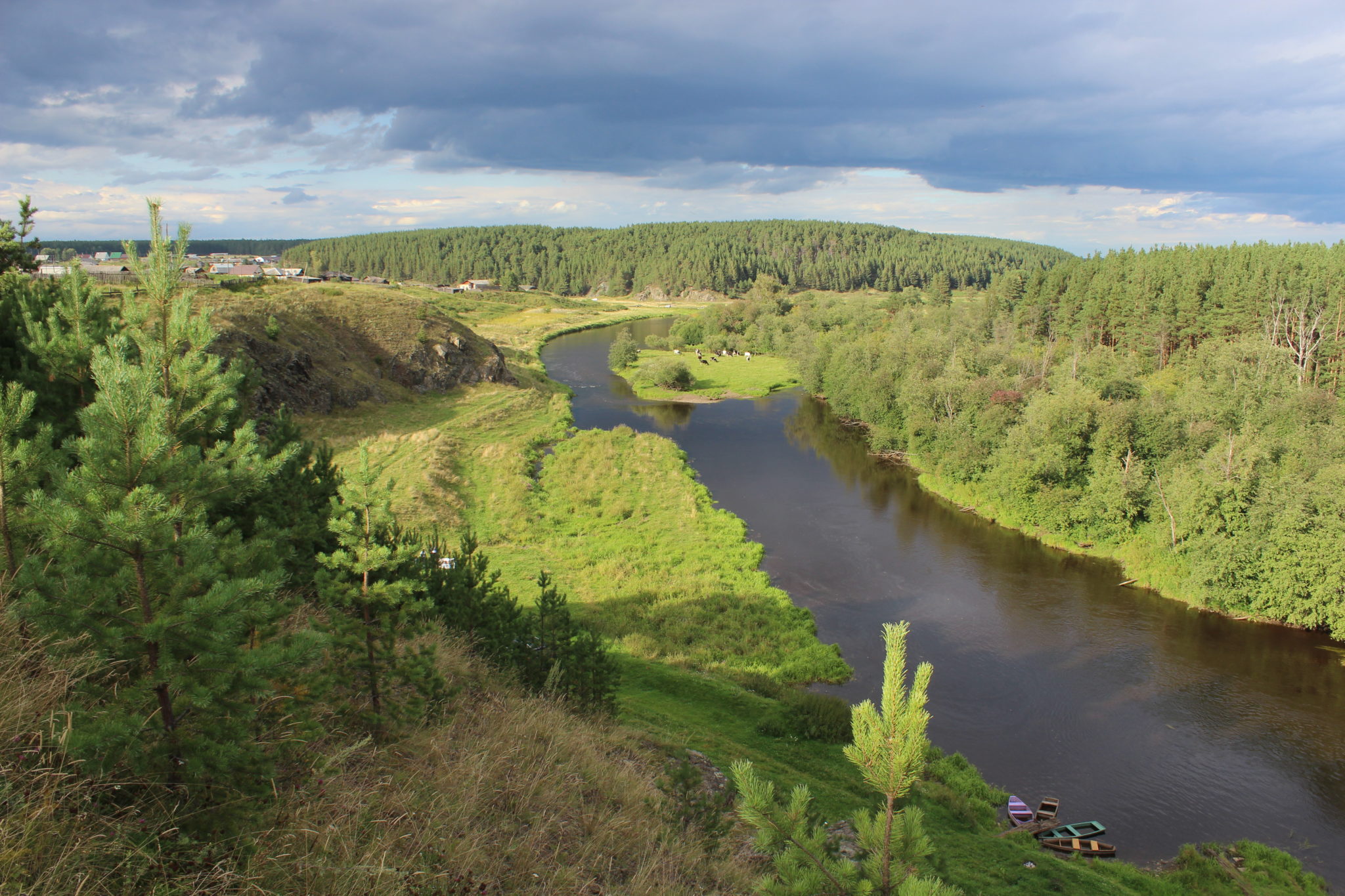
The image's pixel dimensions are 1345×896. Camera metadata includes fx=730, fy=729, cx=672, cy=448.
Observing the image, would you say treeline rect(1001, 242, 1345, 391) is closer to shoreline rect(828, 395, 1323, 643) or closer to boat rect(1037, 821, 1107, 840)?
shoreline rect(828, 395, 1323, 643)

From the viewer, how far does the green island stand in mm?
5043

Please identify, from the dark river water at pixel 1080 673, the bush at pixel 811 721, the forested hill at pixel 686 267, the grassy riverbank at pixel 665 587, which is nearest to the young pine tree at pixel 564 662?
the grassy riverbank at pixel 665 587

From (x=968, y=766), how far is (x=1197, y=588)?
55.7 feet

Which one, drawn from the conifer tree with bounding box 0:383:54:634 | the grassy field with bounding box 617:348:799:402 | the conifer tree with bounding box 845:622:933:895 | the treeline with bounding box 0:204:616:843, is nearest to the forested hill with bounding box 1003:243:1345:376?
the grassy field with bounding box 617:348:799:402

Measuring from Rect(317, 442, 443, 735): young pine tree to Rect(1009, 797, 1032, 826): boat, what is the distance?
50.6ft

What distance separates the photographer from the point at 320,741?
27.3ft

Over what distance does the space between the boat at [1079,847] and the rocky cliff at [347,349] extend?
42.2 metres

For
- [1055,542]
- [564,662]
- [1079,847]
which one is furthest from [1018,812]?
[1055,542]

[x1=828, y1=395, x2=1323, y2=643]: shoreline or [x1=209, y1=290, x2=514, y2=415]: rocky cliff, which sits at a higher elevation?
[x1=209, y1=290, x2=514, y2=415]: rocky cliff

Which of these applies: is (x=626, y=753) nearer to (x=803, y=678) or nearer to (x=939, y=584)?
(x=803, y=678)

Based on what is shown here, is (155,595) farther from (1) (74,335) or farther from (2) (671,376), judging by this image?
(2) (671,376)

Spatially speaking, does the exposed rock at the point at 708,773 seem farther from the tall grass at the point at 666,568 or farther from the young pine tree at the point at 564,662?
the tall grass at the point at 666,568

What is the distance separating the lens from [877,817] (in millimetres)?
5617

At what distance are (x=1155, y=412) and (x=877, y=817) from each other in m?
39.7
